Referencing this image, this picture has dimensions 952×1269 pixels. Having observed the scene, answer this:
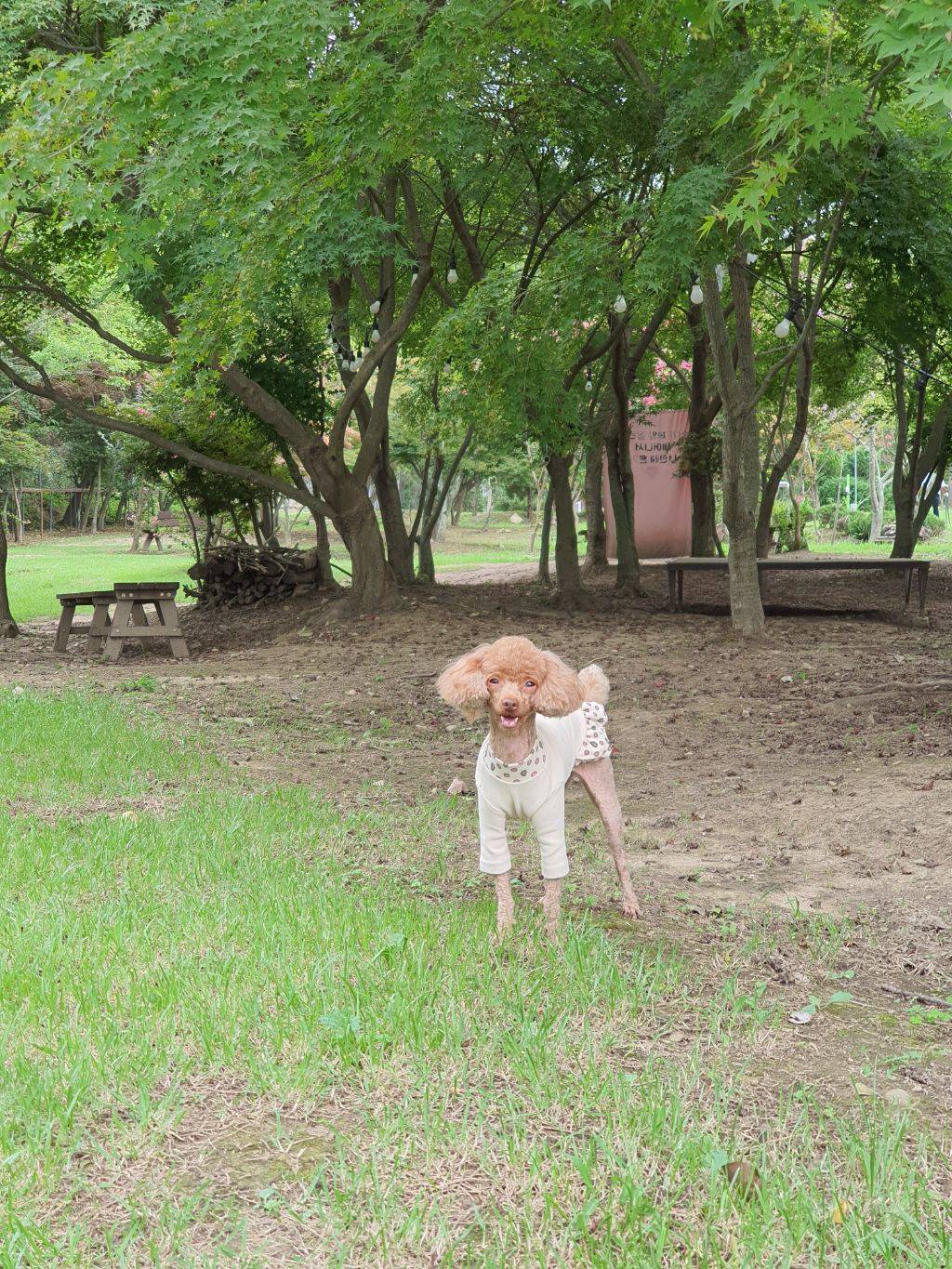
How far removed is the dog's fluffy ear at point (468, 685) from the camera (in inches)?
147

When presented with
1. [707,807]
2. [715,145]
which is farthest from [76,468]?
[707,807]

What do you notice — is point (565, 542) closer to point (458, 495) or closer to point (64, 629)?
point (64, 629)

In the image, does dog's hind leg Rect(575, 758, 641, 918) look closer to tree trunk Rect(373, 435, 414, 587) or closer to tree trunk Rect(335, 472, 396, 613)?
tree trunk Rect(335, 472, 396, 613)

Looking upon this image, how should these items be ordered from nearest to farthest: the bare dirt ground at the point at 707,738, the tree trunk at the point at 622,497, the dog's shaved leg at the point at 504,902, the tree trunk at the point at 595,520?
1. the dog's shaved leg at the point at 504,902
2. the bare dirt ground at the point at 707,738
3. the tree trunk at the point at 622,497
4. the tree trunk at the point at 595,520

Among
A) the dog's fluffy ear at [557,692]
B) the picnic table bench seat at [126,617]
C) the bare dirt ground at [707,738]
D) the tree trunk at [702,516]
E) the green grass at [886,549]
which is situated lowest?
the bare dirt ground at [707,738]

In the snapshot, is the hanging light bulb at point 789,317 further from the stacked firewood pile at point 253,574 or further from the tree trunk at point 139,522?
the tree trunk at point 139,522

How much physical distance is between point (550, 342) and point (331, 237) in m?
2.77

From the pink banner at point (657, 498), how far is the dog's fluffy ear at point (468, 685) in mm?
26215

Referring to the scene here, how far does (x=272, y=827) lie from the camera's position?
5.51 meters

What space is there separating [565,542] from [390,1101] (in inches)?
574

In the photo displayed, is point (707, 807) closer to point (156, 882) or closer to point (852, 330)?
point (156, 882)

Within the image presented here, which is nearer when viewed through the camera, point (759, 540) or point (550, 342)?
point (550, 342)

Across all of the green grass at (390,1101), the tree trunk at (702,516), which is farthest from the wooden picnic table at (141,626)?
the tree trunk at (702,516)

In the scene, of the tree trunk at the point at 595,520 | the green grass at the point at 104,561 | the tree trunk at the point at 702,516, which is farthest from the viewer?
the green grass at the point at 104,561
